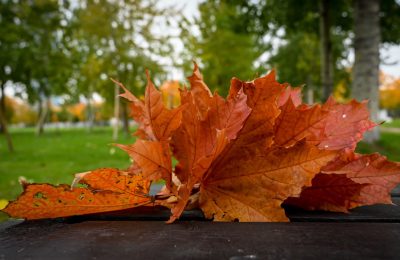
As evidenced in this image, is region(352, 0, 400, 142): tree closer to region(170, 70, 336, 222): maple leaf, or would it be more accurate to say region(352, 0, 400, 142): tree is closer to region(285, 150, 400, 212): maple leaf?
region(285, 150, 400, 212): maple leaf

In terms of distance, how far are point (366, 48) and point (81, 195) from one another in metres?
6.16

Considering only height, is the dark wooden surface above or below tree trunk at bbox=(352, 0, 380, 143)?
below

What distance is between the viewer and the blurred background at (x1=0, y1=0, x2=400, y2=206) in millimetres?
5789

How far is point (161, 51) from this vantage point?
1295cm

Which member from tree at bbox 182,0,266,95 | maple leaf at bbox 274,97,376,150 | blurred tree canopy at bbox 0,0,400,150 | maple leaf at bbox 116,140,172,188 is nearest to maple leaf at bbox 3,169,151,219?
maple leaf at bbox 116,140,172,188

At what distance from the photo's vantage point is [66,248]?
476 millimetres

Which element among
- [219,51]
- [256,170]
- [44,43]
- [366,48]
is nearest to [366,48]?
[366,48]

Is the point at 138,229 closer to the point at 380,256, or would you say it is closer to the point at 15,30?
the point at 380,256

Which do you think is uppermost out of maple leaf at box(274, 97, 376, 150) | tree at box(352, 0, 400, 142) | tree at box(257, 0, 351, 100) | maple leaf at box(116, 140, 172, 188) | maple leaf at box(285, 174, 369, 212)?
tree at box(257, 0, 351, 100)

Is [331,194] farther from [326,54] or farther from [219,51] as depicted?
[219,51]

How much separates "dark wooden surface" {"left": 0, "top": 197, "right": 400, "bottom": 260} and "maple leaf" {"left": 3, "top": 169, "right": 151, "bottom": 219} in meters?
0.04

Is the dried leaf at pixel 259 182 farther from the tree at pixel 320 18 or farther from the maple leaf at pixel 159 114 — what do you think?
the tree at pixel 320 18

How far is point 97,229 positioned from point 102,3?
12.9 m

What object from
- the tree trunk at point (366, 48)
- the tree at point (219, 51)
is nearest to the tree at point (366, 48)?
the tree trunk at point (366, 48)
